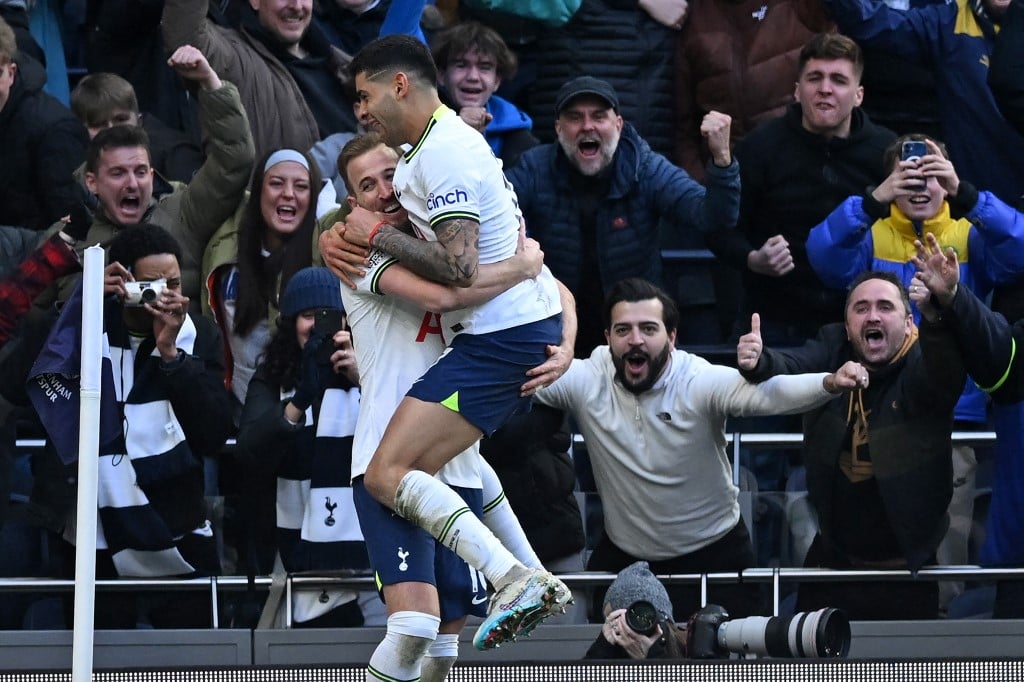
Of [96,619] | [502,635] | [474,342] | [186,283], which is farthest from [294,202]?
[502,635]

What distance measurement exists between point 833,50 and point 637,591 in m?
3.19

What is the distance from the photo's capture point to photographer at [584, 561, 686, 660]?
7391mm

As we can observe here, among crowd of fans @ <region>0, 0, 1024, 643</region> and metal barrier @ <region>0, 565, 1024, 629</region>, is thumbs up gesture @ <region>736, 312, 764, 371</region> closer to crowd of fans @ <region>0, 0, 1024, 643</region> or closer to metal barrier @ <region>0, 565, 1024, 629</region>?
crowd of fans @ <region>0, 0, 1024, 643</region>

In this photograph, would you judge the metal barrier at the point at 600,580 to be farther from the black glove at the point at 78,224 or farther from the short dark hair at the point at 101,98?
the short dark hair at the point at 101,98

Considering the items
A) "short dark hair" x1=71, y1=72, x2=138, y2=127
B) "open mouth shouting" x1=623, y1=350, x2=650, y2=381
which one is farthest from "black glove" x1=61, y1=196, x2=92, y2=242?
"open mouth shouting" x1=623, y1=350, x2=650, y2=381

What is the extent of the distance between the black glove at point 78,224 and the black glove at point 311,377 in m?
1.19

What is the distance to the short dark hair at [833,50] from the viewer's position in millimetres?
9586

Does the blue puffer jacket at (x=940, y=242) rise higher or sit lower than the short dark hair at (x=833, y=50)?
lower

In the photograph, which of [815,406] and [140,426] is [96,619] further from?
[815,406]

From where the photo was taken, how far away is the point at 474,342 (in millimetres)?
6527

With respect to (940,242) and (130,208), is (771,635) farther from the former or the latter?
(130,208)

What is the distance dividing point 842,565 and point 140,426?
2860 millimetres

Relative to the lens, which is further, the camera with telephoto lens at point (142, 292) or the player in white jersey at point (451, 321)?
the camera with telephoto lens at point (142, 292)

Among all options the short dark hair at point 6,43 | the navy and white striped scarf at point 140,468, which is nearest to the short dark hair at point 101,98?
the short dark hair at point 6,43
